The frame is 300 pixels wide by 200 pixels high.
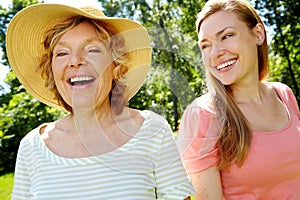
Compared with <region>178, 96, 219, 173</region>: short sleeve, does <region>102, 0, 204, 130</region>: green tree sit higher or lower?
higher

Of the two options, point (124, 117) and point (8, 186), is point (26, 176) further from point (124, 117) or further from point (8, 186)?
point (8, 186)

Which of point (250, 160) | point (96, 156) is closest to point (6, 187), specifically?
point (96, 156)

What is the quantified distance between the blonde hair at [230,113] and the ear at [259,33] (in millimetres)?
21

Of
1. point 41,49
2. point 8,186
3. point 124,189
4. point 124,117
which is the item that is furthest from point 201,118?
point 8,186

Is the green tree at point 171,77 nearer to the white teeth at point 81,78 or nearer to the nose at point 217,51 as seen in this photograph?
the nose at point 217,51

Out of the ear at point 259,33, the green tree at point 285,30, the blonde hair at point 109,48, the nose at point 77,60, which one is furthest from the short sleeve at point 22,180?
the green tree at point 285,30

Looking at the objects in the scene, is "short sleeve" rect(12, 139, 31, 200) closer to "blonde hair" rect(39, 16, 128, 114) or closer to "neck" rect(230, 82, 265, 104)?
"blonde hair" rect(39, 16, 128, 114)

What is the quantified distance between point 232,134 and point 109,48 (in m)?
0.66

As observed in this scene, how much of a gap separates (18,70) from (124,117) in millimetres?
571

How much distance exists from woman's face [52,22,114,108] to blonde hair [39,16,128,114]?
25 mm

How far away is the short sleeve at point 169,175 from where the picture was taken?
1.67 meters

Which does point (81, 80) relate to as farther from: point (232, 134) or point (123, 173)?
point (232, 134)

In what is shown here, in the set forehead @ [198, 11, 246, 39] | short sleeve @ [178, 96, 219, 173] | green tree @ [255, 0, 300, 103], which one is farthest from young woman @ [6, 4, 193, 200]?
green tree @ [255, 0, 300, 103]

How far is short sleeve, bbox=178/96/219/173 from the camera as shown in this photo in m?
1.90
